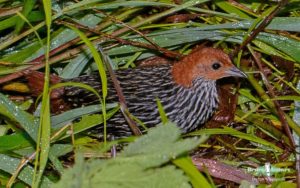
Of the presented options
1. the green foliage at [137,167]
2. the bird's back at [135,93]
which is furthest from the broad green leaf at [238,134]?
the green foliage at [137,167]

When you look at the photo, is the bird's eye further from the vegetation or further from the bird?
the vegetation

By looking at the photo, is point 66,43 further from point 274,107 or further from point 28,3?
point 274,107

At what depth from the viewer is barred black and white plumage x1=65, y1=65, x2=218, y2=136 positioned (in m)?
3.09

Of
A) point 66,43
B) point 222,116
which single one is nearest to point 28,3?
point 66,43

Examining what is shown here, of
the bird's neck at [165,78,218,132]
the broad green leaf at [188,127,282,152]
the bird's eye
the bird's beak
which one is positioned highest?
the bird's eye

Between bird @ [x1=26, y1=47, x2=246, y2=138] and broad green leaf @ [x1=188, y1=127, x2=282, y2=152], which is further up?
bird @ [x1=26, y1=47, x2=246, y2=138]

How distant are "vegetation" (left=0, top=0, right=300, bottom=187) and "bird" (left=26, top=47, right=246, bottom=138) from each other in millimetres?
80

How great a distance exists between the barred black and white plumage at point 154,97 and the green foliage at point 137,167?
1379 mm

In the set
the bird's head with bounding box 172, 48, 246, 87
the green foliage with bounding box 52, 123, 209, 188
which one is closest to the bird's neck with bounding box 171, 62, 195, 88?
the bird's head with bounding box 172, 48, 246, 87

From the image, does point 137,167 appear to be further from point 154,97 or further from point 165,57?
point 165,57

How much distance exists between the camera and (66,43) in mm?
3172

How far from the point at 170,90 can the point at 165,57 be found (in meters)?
0.24

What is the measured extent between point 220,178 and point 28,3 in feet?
3.09

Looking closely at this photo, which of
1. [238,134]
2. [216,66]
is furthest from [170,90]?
[238,134]
